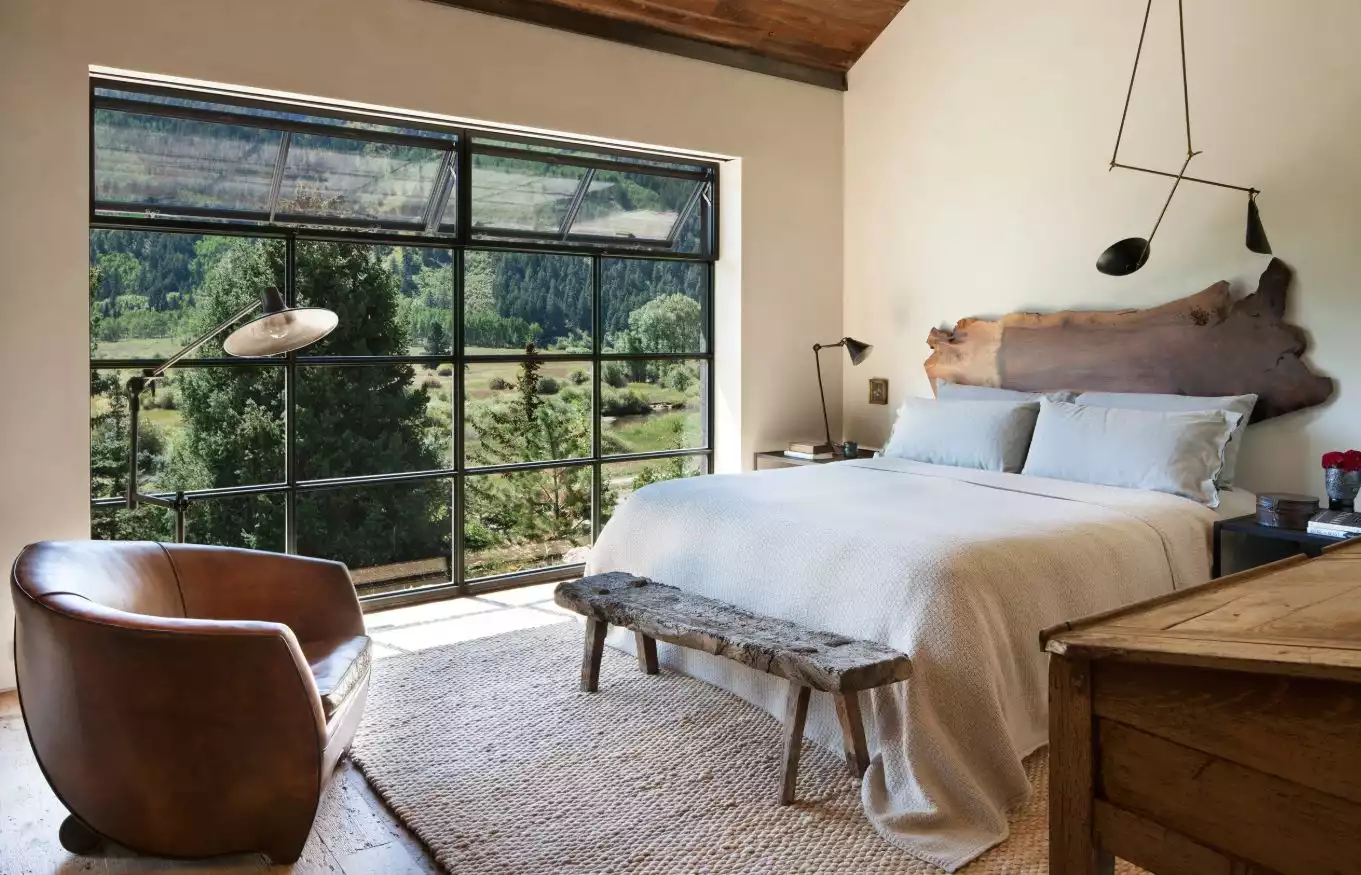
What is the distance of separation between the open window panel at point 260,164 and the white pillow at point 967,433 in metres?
2.30

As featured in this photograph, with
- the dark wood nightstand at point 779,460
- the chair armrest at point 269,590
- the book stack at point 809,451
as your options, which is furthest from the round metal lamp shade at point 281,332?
the book stack at point 809,451

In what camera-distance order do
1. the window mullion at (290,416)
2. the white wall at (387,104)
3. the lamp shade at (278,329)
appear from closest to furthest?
the lamp shade at (278,329) < the white wall at (387,104) < the window mullion at (290,416)

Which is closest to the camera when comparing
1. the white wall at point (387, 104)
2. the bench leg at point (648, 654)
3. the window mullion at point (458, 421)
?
the white wall at point (387, 104)

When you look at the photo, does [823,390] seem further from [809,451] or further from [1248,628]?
[1248,628]

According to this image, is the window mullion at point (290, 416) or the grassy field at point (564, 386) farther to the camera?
the window mullion at point (290, 416)

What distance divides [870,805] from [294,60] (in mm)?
3329

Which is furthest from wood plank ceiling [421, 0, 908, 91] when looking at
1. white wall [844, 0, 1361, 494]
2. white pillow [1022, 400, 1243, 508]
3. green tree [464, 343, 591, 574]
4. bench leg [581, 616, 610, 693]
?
bench leg [581, 616, 610, 693]

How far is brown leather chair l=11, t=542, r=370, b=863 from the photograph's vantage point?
2.13 meters

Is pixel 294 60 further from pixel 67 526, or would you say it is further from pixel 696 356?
pixel 696 356

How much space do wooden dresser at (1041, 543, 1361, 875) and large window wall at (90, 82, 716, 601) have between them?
3.42 metres

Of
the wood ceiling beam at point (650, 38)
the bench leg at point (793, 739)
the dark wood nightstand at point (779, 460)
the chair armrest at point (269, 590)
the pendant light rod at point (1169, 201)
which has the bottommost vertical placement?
the bench leg at point (793, 739)

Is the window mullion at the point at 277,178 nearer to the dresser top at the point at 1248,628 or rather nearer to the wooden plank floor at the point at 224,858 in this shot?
the wooden plank floor at the point at 224,858

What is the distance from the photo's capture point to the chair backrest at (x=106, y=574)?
2.31 metres

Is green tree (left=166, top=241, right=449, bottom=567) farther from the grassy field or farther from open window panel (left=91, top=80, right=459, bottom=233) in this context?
open window panel (left=91, top=80, right=459, bottom=233)
